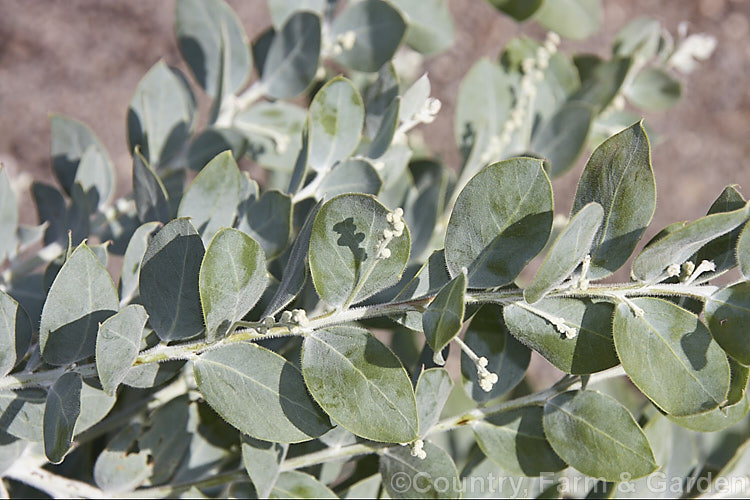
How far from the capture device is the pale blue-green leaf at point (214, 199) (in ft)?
3.18

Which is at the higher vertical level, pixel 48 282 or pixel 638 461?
pixel 48 282

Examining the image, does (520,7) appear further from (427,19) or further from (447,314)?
(447,314)

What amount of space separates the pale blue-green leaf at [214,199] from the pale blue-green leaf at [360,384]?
256 mm

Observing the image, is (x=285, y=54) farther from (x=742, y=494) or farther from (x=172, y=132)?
(x=742, y=494)

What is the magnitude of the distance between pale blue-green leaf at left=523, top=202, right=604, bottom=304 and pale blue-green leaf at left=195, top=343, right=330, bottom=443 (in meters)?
0.29

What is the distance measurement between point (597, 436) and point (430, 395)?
0.22 m

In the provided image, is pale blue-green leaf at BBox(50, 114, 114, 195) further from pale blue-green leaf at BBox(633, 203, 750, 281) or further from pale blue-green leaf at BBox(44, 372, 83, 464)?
pale blue-green leaf at BBox(633, 203, 750, 281)

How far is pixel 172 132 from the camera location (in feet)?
4.37

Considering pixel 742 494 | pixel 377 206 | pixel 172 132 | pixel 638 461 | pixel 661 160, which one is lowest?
pixel 661 160

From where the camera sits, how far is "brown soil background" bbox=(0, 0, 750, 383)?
3.00 meters

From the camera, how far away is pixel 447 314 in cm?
71

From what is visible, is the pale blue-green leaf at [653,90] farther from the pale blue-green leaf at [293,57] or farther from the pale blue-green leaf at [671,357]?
the pale blue-green leaf at [671,357]

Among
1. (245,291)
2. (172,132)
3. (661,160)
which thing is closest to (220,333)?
(245,291)

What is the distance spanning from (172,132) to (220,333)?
632 mm
